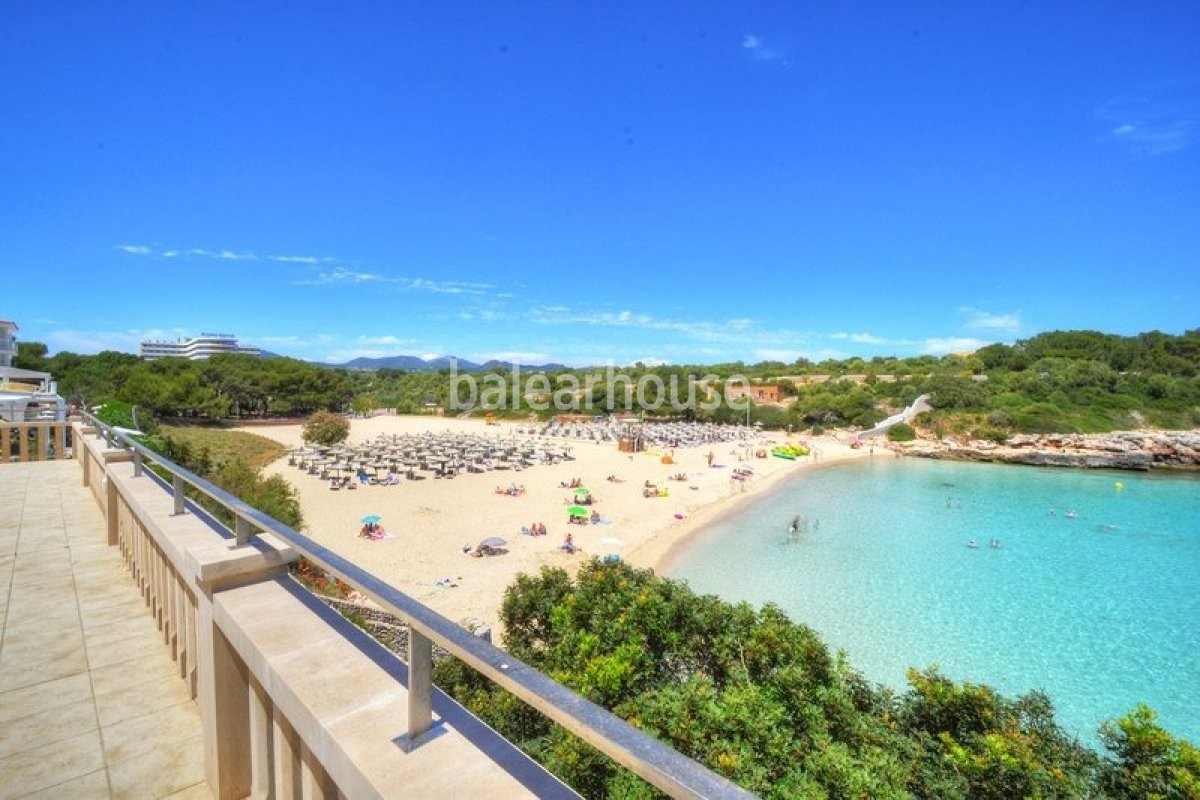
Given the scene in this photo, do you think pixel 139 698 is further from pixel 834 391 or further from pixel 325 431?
pixel 834 391

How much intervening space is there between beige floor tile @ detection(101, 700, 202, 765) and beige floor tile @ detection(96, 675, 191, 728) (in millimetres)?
38

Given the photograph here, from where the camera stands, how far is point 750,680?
6.82 meters

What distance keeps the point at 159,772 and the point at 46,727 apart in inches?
25.4

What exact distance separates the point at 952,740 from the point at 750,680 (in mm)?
2135

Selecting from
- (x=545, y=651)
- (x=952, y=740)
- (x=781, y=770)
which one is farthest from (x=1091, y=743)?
(x=545, y=651)

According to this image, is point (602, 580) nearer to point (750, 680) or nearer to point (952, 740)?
point (750, 680)

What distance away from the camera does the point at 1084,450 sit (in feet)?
136

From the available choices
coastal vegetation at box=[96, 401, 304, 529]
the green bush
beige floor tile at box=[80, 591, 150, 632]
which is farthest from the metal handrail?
the green bush

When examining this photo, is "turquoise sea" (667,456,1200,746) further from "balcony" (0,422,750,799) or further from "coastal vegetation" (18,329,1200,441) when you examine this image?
"coastal vegetation" (18,329,1200,441)

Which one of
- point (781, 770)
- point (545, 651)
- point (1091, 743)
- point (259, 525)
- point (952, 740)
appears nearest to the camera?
point (259, 525)

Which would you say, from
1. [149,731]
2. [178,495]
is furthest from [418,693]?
[178,495]

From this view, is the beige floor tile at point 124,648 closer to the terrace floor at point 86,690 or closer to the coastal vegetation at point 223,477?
the terrace floor at point 86,690

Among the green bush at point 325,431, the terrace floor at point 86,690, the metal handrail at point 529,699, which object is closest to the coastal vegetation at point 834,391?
the green bush at point 325,431

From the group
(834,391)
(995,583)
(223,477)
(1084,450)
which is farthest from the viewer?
(834,391)
